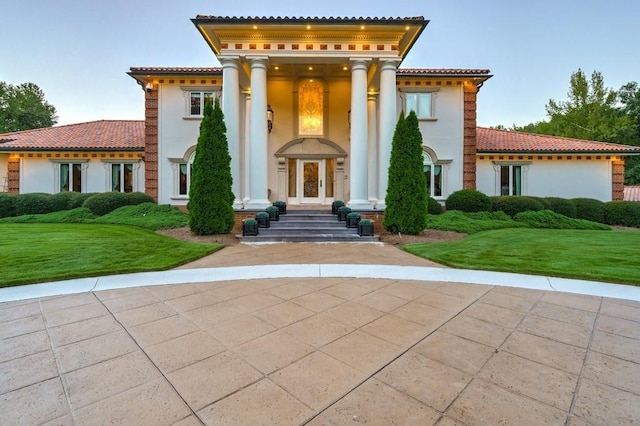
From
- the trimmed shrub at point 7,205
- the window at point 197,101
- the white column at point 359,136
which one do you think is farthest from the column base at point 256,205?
the trimmed shrub at point 7,205

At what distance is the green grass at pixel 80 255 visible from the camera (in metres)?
5.62

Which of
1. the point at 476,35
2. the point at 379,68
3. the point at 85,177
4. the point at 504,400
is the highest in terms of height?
the point at 476,35

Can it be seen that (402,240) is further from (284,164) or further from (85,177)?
(85,177)

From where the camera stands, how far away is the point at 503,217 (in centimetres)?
1466

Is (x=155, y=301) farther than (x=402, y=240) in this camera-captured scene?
No

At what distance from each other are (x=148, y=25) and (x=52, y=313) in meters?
24.2

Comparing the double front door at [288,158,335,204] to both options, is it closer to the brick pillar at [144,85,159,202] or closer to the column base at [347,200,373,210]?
the column base at [347,200,373,210]

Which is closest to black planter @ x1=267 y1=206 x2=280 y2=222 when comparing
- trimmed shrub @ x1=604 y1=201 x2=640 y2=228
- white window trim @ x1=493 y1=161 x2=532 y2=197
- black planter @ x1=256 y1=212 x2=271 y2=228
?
black planter @ x1=256 y1=212 x2=271 y2=228

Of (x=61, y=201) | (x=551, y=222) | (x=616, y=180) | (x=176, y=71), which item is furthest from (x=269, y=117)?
(x=616, y=180)

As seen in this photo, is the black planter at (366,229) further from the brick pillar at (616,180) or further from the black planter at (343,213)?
the brick pillar at (616,180)

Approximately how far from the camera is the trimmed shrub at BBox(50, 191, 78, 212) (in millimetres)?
15875

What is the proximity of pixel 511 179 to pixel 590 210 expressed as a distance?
13.4ft

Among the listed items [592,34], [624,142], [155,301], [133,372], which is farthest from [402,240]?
[624,142]

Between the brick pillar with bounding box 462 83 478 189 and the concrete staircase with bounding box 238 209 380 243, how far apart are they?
9042mm
